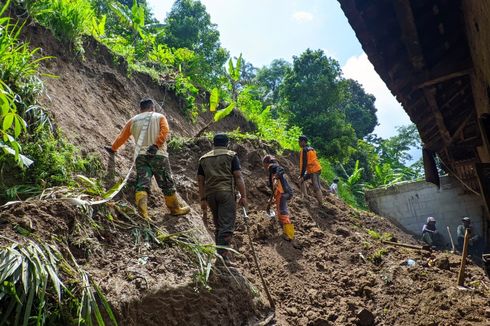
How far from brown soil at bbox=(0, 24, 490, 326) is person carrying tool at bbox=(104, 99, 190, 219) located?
269mm

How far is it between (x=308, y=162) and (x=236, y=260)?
3.66 m

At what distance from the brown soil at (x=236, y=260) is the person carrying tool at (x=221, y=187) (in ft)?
0.87

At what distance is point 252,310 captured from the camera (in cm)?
435

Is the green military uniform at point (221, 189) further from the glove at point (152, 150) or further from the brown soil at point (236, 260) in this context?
the glove at point (152, 150)

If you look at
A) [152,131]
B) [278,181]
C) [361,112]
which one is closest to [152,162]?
[152,131]

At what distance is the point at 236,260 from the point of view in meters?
5.68

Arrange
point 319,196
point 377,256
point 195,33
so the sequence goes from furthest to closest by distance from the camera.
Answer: point 195,33
point 319,196
point 377,256

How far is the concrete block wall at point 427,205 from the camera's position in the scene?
13.7 meters

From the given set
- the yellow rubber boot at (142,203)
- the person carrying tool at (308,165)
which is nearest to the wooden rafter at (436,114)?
the person carrying tool at (308,165)

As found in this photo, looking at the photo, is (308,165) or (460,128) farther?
(308,165)

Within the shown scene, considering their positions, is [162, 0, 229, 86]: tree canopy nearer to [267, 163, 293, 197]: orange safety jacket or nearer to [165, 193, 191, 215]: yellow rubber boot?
[267, 163, 293, 197]: orange safety jacket

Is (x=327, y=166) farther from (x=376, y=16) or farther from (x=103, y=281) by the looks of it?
(x=103, y=281)

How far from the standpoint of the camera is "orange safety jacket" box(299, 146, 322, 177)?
8.64 meters

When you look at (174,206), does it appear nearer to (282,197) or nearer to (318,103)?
(282,197)
